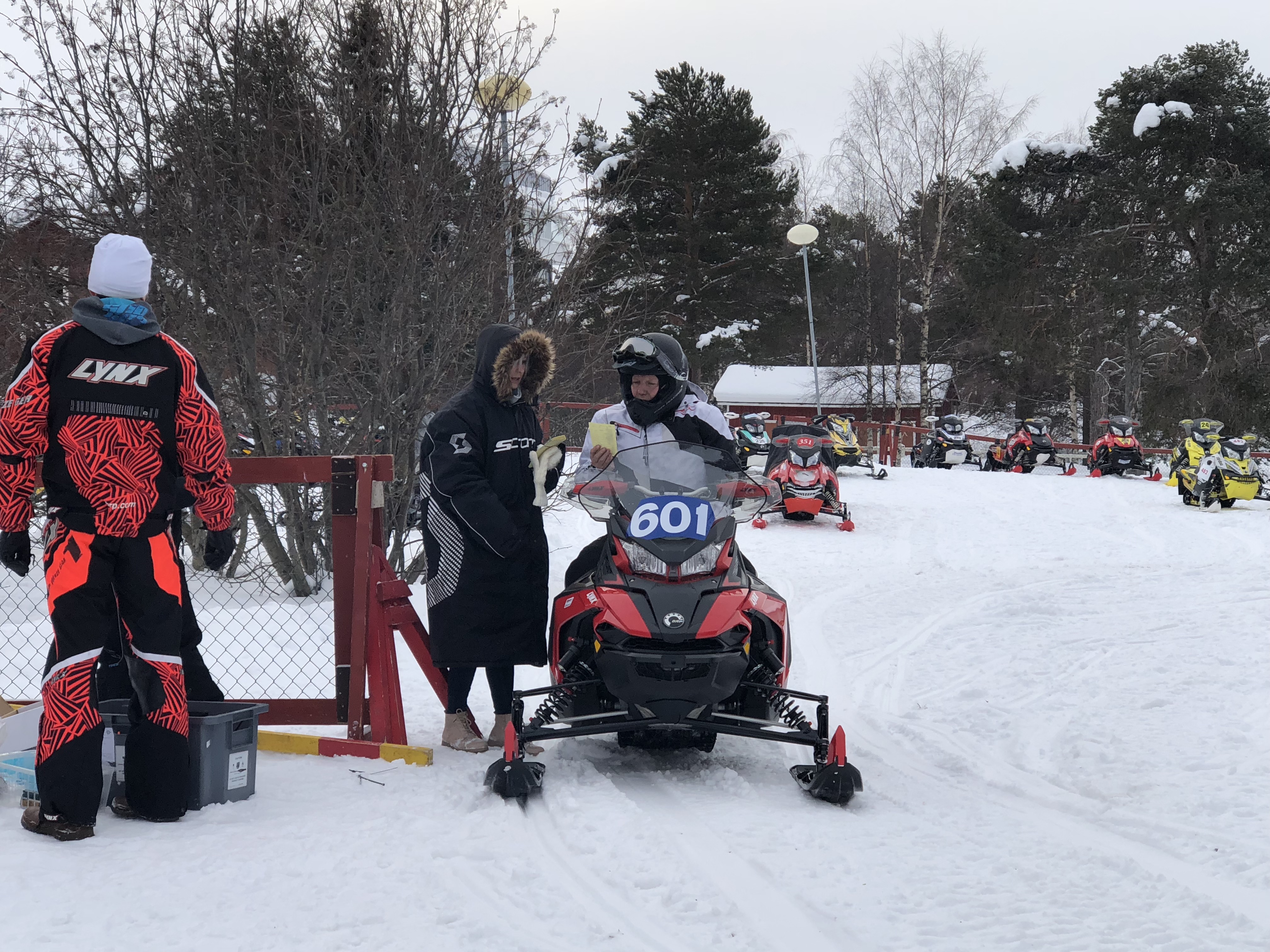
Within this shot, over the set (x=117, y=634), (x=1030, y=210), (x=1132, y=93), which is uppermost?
(x=1132, y=93)

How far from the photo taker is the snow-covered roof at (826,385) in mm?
35656

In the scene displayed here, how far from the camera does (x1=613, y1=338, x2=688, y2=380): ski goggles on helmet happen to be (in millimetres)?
4348

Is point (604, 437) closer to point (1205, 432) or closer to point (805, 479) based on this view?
point (805, 479)

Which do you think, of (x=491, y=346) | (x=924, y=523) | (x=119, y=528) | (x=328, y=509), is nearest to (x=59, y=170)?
(x=328, y=509)

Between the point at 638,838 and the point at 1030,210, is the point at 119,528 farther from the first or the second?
the point at 1030,210

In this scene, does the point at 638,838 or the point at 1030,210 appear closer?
the point at 638,838

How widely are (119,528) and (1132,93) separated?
25.2m

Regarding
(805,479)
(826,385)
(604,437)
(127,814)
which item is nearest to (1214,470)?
(805,479)

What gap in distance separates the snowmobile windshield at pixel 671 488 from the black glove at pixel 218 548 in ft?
4.07

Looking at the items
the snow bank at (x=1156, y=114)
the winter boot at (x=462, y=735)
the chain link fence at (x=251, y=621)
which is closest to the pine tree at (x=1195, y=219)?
the snow bank at (x=1156, y=114)

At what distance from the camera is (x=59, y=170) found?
673cm

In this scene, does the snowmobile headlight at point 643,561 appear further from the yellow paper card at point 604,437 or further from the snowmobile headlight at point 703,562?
the yellow paper card at point 604,437

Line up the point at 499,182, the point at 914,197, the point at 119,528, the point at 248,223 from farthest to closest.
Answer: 1. the point at 914,197
2. the point at 499,182
3. the point at 248,223
4. the point at 119,528

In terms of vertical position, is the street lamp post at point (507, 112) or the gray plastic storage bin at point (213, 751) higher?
the street lamp post at point (507, 112)
